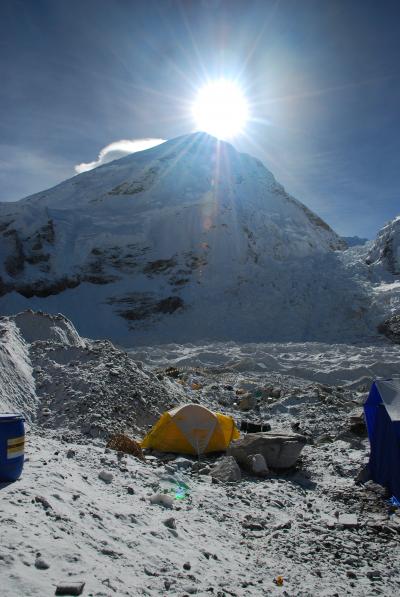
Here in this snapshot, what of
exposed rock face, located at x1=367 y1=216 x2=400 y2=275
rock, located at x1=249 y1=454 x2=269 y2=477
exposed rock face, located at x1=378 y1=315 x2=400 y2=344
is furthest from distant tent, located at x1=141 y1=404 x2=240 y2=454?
exposed rock face, located at x1=367 y1=216 x2=400 y2=275

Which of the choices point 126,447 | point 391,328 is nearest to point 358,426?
point 126,447

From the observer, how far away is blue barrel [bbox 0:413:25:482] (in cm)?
498

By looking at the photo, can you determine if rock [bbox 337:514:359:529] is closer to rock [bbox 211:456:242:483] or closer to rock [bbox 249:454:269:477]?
rock [bbox 211:456:242:483]

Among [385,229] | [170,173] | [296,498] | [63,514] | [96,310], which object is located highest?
[170,173]

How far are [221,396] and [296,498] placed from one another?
9311 millimetres

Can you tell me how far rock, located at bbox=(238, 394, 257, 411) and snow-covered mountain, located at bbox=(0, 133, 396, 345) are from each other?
19436 mm

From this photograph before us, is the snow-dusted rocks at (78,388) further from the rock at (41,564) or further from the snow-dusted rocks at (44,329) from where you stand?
the rock at (41,564)

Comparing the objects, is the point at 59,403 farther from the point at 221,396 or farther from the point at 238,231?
the point at 238,231

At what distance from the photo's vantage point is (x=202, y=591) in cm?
426

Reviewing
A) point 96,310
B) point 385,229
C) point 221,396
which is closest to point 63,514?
point 221,396

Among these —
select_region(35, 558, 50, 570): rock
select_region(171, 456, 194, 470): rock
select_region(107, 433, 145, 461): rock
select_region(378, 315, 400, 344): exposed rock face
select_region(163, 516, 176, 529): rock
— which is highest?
select_region(378, 315, 400, 344): exposed rock face

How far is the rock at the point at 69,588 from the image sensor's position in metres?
3.48

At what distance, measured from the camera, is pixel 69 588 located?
3510 mm

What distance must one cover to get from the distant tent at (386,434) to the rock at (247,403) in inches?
283
